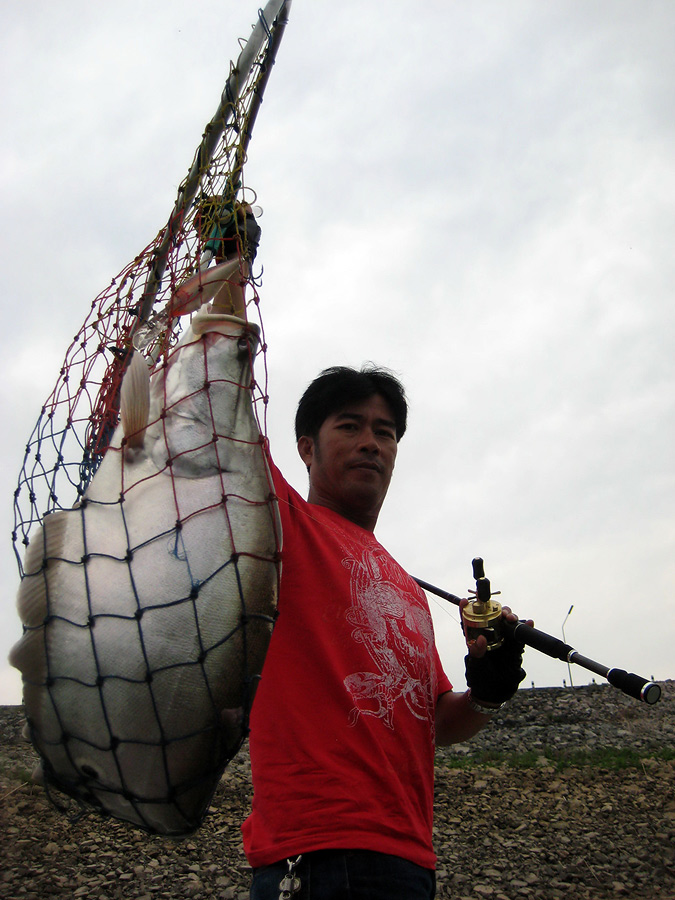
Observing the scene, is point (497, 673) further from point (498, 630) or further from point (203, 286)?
point (203, 286)

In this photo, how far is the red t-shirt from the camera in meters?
1.64

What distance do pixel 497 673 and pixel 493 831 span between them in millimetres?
5107

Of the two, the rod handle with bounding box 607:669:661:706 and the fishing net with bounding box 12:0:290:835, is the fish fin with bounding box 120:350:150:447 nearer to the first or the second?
the fishing net with bounding box 12:0:290:835

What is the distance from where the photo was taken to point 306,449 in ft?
8.43

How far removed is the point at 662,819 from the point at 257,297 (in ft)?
22.8

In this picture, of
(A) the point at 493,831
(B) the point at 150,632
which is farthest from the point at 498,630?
(A) the point at 493,831

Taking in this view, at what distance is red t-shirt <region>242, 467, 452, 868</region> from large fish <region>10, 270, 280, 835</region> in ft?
0.88

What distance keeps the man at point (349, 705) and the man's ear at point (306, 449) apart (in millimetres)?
143

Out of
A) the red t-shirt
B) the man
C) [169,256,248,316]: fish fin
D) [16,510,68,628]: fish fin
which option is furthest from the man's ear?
[16,510,68,628]: fish fin

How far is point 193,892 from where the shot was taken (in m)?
5.20

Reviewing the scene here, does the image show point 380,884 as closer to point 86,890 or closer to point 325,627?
point 325,627

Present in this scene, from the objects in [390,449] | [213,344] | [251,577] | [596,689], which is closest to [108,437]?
[213,344]

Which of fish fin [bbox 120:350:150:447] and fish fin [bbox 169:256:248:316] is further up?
fish fin [bbox 169:256:248:316]

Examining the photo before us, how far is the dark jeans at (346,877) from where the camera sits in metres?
1.55
